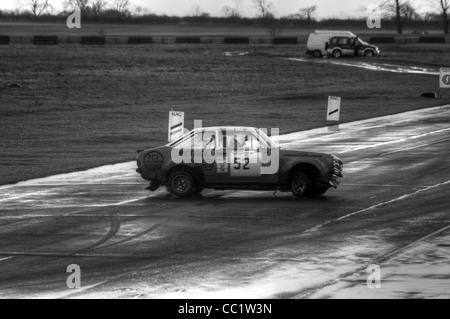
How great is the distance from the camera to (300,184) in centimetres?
2345

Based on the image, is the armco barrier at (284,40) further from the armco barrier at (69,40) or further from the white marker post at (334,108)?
the white marker post at (334,108)

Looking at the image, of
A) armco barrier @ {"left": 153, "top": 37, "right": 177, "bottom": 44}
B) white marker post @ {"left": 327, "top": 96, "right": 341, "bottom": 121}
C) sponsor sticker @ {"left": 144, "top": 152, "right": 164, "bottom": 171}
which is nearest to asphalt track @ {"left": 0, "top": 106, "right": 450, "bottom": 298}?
sponsor sticker @ {"left": 144, "top": 152, "right": 164, "bottom": 171}

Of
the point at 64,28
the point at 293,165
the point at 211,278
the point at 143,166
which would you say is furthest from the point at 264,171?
the point at 64,28

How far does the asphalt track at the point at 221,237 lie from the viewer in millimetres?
14984

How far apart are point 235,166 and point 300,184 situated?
1.46 metres

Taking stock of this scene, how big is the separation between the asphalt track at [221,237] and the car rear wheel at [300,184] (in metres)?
0.26

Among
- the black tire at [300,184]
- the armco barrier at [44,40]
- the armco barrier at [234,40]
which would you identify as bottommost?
the black tire at [300,184]

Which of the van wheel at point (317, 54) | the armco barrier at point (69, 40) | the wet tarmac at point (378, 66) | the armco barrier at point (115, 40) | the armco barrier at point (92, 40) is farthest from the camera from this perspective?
the armco barrier at point (115, 40)

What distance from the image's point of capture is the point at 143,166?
933 inches

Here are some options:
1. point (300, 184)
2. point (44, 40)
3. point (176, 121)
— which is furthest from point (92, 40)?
point (300, 184)

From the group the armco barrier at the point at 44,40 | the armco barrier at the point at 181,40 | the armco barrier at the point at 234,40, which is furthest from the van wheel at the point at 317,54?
the armco barrier at the point at 44,40

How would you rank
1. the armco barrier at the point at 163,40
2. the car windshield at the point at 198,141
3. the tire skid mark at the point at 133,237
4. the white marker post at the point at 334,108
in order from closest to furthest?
1. the tire skid mark at the point at 133,237
2. the car windshield at the point at 198,141
3. the white marker post at the point at 334,108
4. the armco barrier at the point at 163,40

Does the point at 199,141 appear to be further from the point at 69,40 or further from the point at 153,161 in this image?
the point at 69,40

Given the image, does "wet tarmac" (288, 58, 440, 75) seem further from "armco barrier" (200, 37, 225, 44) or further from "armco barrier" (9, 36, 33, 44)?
"armco barrier" (9, 36, 33, 44)
